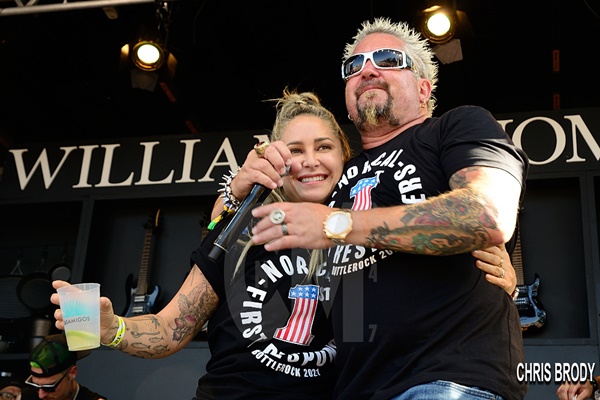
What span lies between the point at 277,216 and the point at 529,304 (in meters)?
3.37

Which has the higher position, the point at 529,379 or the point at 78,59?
the point at 78,59

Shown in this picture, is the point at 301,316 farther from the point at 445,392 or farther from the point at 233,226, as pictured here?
the point at 445,392

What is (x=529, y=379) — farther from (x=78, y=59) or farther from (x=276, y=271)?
(x=78, y=59)

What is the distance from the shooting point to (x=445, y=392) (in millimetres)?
1612

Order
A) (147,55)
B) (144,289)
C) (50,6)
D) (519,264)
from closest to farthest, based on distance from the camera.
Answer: (50,6) → (519,264) → (147,55) → (144,289)

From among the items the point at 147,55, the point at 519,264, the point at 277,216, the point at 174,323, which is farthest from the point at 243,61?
the point at 277,216

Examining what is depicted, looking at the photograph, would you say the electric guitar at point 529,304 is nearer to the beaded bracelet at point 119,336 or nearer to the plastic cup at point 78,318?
the beaded bracelet at point 119,336

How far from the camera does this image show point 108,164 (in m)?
Answer: 5.22

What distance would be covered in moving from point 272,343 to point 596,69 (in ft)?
13.6

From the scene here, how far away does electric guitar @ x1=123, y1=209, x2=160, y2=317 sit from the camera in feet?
16.8

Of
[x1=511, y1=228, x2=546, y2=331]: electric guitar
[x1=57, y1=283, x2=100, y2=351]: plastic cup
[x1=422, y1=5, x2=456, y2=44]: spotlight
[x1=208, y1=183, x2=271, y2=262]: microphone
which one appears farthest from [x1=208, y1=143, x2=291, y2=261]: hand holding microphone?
[x1=511, y1=228, x2=546, y2=331]: electric guitar

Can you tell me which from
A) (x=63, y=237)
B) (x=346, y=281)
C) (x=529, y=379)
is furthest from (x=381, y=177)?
(x=63, y=237)

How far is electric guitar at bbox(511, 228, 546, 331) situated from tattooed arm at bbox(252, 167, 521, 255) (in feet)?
9.99

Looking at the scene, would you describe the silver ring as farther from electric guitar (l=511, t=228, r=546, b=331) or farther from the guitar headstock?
the guitar headstock
